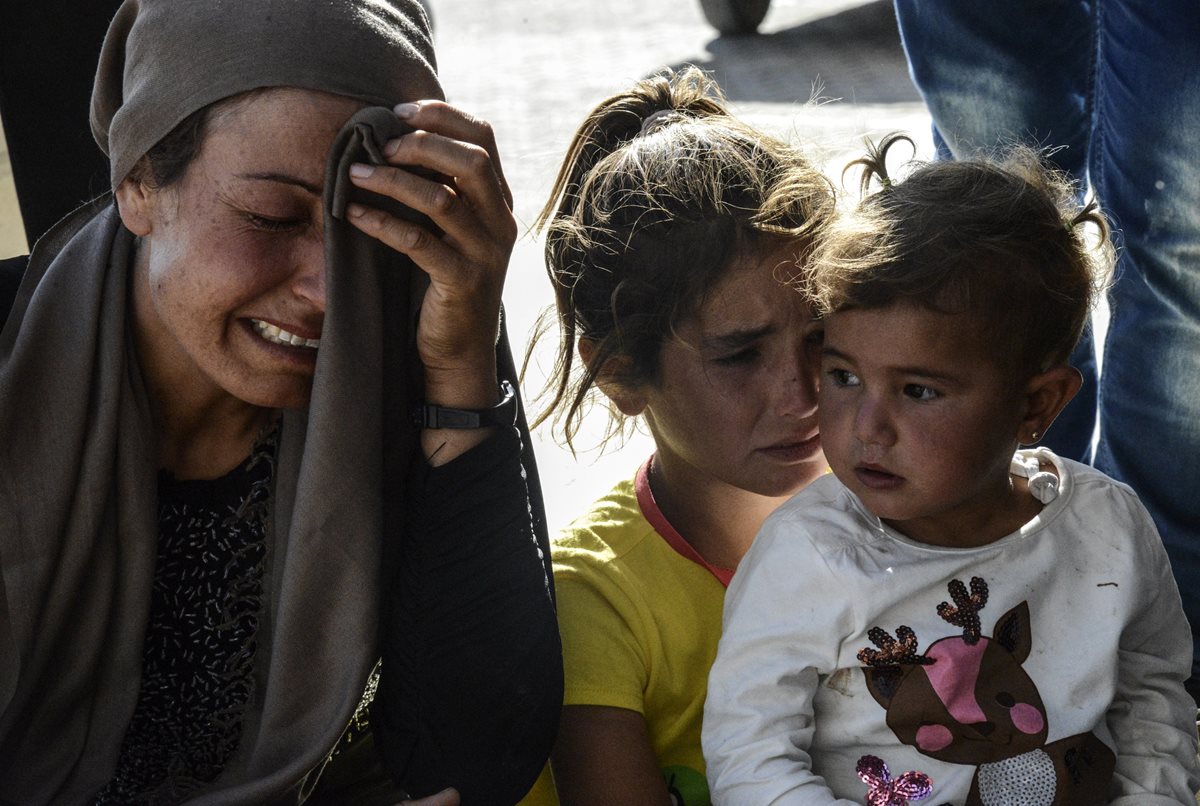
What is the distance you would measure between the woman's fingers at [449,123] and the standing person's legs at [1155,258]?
135 centimetres

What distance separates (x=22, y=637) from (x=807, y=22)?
9.70 m

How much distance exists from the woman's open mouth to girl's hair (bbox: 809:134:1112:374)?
0.70 m

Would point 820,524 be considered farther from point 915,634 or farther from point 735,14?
point 735,14

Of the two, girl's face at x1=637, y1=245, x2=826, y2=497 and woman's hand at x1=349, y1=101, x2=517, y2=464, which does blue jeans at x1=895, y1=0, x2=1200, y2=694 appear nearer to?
girl's face at x1=637, y1=245, x2=826, y2=497

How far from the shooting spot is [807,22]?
1080 cm

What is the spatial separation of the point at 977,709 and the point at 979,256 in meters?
0.59

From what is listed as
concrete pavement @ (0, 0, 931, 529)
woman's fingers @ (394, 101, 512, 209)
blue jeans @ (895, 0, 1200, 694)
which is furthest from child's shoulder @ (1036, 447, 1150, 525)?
concrete pavement @ (0, 0, 931, 529)

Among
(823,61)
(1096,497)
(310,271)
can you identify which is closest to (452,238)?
(310,271)

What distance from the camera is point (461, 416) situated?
198 cm

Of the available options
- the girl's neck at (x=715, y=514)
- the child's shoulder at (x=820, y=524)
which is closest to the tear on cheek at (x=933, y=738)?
the child's shoulder at (x=820, y=524)

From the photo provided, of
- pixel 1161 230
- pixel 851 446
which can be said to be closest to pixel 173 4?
pixel 851 446

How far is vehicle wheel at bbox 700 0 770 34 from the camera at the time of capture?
395 inches

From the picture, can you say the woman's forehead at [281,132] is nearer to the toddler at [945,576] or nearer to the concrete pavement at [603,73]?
the toddler at [945,576]

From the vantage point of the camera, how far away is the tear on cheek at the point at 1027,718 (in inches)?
75.1
